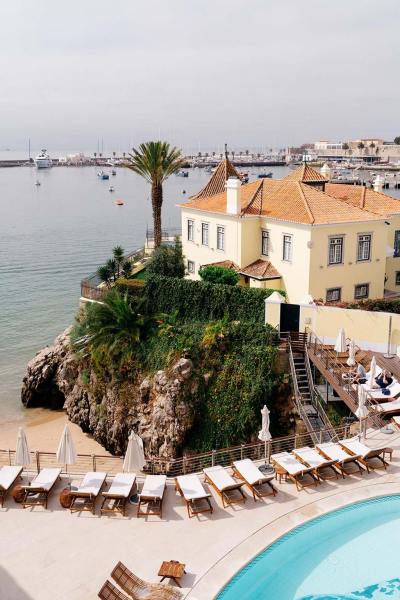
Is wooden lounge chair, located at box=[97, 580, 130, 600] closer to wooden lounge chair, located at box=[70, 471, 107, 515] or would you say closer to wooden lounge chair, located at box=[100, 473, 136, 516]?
wooden lounge chair, located at box=[100, 473, 136, 516]

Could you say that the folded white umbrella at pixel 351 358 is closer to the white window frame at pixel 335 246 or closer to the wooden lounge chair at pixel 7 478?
the white window frame at pixel 335 246

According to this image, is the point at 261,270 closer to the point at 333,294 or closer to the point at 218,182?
the point at 333,294

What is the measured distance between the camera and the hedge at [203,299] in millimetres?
28469

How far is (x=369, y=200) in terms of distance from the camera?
34.9 meters

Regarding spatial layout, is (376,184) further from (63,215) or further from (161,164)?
(63,215)

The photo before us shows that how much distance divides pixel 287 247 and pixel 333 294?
11.6ft

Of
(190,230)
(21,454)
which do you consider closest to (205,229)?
(190,230)

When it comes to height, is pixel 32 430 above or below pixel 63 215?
below

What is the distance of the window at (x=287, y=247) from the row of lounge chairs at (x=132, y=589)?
2129 centimetres

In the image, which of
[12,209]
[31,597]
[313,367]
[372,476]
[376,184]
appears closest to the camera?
[31,597]

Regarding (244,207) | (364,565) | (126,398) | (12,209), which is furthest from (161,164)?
(12,209)

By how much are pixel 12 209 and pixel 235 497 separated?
11772cm

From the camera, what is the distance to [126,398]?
1116 inches

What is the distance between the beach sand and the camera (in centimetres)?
2930
